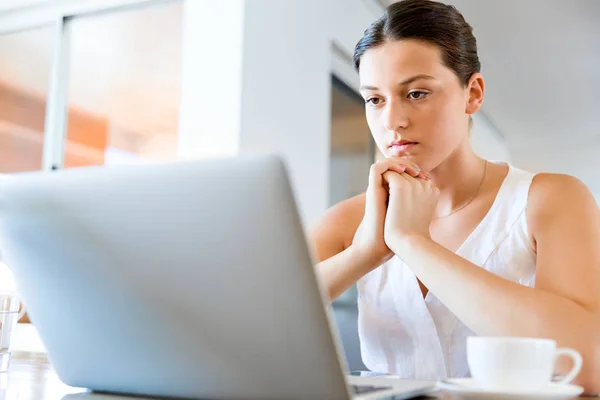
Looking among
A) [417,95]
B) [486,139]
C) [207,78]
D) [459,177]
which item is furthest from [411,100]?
[486,139]

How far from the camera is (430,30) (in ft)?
3.98

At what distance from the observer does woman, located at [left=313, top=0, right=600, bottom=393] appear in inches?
37.6

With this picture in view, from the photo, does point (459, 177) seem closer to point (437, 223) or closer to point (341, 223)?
point (437, 223)

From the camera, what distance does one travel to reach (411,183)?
104cm

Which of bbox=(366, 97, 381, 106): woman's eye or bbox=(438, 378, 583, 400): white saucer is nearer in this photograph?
bbox=(438, 378, 583, 400): white saucer

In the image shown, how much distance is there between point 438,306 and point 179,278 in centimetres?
79

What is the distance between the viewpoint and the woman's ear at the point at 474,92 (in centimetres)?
131

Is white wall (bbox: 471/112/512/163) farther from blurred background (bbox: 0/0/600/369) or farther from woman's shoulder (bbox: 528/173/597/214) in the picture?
woman's shoulder (bbox: 528/173/597/214)

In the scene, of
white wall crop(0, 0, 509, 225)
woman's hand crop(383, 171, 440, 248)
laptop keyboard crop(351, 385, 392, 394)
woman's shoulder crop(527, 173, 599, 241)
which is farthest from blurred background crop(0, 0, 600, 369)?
laptop keyboard crop(351, 385, 392, 394)

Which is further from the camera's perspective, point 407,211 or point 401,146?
point 401,146

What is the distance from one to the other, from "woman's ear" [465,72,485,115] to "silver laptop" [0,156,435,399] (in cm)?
82

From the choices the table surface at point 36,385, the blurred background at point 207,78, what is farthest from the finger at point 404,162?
the blurred background at point 207,78

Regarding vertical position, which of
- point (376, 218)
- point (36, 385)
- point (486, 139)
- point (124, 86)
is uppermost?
point (486, 139)

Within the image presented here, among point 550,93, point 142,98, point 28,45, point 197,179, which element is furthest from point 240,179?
point 550,93
